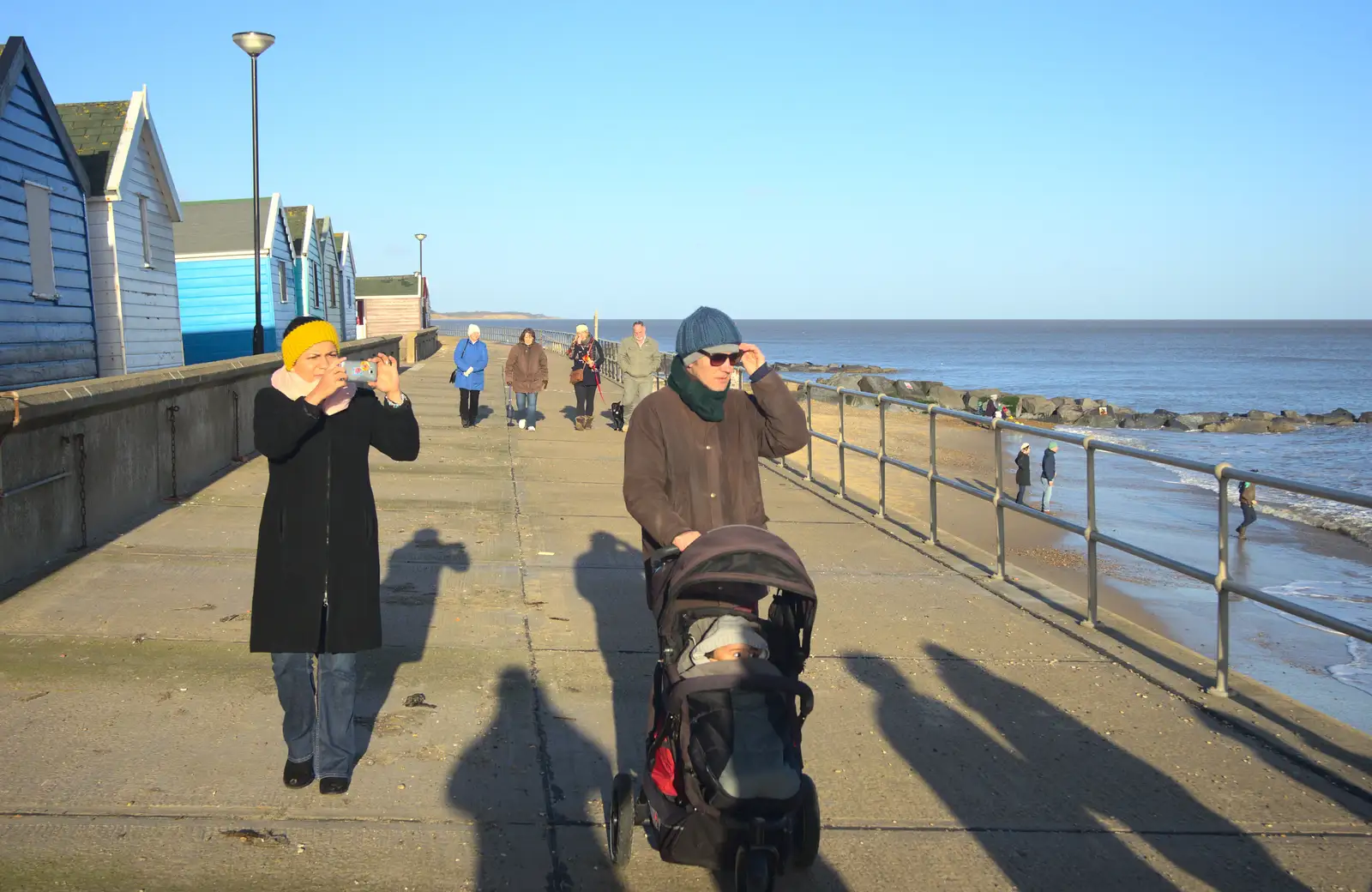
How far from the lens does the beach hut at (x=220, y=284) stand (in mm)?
28562

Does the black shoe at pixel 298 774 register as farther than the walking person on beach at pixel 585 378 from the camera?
No

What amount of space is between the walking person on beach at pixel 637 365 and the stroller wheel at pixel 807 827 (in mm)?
13050

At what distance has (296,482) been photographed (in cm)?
446

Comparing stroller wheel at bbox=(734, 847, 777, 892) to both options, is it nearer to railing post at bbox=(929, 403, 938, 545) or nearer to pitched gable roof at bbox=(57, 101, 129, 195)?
railing post at bbox=(929, 403, 938, 545)

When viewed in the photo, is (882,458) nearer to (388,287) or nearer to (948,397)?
(948,397)

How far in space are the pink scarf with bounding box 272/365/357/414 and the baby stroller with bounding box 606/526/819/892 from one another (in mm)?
1370

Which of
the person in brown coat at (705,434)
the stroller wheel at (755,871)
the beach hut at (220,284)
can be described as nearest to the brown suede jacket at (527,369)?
the beach hut at (220,284)

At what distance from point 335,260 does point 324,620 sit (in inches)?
1738

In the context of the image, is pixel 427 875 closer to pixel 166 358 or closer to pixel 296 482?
pixel 296 482

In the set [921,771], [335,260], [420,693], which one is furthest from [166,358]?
[335,260]

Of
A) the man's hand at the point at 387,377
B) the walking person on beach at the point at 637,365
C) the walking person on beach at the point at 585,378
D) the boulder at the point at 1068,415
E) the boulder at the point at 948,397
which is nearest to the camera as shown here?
the man's hand at the point at 387,377

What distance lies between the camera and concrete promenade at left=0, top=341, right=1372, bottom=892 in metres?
4.02

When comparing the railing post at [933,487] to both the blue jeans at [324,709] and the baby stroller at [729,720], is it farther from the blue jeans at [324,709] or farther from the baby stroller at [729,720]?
the blue jeans at [324,709]

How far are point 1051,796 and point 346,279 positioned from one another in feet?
165
